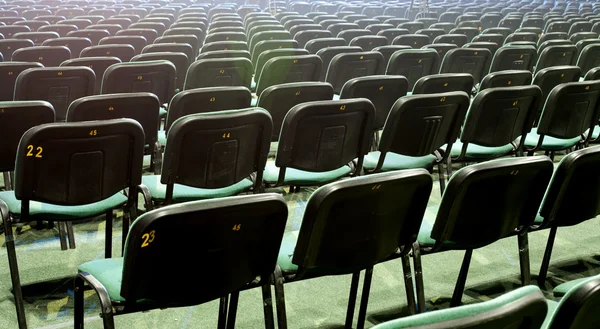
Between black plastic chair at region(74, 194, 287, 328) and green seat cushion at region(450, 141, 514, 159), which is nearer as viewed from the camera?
black plastic chair at region(74, 194, 287, 328)

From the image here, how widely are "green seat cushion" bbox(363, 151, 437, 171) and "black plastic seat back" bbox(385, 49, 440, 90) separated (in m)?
2.11

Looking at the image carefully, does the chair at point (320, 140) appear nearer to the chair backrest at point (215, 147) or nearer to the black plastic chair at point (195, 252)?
the chair backrest at point (215, 147)

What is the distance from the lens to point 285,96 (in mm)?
4574

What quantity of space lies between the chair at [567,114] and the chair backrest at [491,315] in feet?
11.1

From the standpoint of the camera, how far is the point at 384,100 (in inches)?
199

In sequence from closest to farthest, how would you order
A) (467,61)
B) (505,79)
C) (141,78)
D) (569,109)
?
(569,109)
(141,78)
(505,79)
(467,61)

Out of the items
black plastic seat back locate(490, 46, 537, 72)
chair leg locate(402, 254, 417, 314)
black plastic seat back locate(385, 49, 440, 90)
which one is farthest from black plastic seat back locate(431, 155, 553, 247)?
black plastic seat back locate(490, 46, 537, 72)

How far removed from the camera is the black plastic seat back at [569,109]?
471 cm

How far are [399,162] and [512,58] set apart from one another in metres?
3.32

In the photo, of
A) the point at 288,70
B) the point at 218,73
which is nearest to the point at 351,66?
the point at 288,70

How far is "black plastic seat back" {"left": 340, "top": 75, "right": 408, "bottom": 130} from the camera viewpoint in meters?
4.84

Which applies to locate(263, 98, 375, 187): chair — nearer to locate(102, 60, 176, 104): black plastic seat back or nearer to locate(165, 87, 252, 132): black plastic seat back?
Result: locate(165, 87, 252, 132): black plastic seat back

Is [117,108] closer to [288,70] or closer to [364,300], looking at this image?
[364,300]

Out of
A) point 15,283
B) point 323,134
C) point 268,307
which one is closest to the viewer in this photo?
point 268,307
